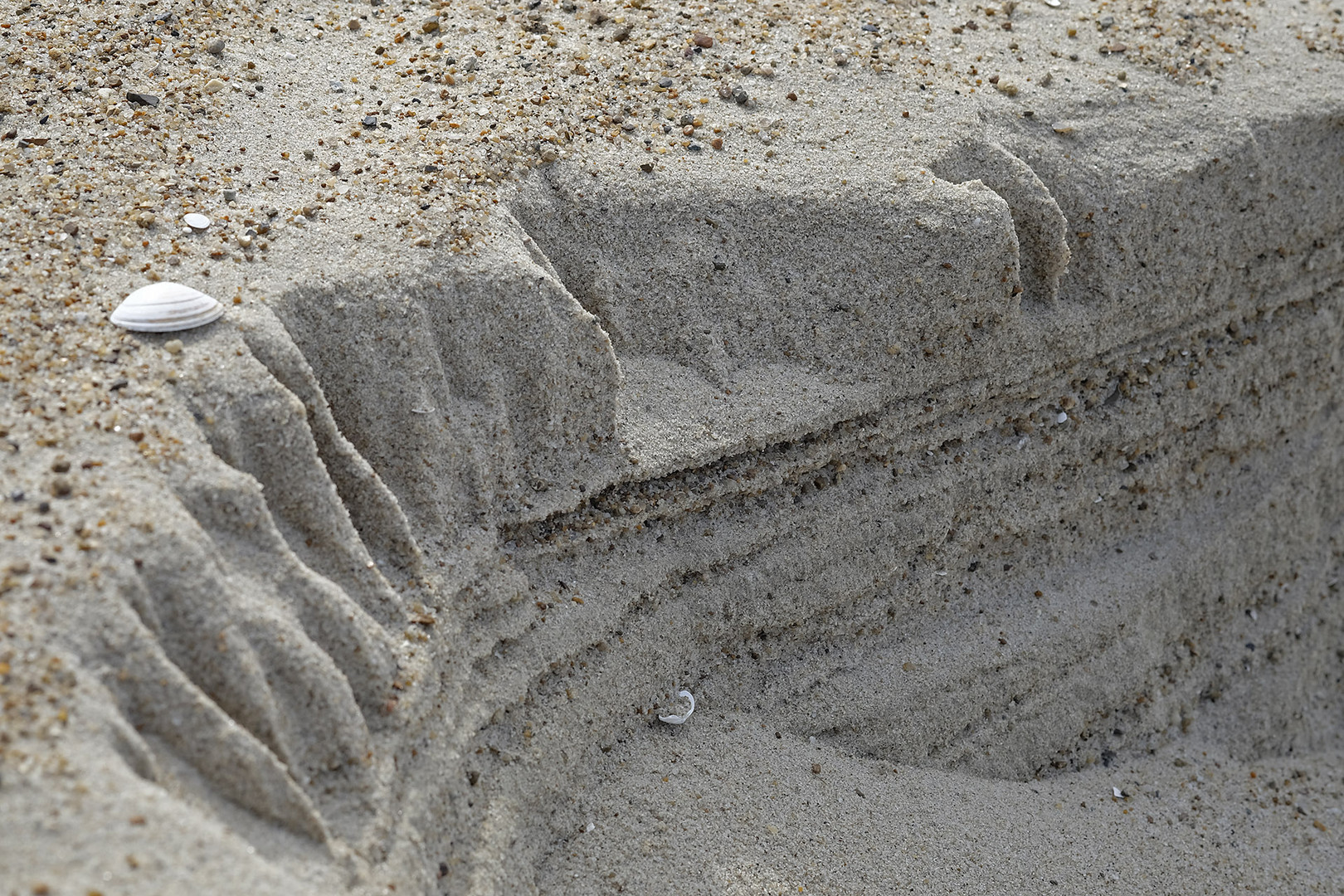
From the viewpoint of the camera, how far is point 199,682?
2.22 meters

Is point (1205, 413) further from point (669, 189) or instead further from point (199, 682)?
point (199, 682)

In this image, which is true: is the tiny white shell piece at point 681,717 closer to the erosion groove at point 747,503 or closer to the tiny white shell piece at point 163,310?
the erosion groove at point 747,503

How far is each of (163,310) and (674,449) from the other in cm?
129

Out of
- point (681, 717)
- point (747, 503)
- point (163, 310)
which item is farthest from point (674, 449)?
point (163, 310)

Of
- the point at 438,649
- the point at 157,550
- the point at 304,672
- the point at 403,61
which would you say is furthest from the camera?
the point at 403,61

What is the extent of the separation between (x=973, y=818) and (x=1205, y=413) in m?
1.68

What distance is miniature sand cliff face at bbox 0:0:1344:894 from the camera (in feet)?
7.54

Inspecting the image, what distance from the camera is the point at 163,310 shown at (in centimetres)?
249

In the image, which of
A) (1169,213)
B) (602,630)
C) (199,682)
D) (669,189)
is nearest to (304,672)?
(199,682)

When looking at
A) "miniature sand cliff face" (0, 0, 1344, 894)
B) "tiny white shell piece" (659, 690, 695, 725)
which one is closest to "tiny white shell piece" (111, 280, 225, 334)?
"miniature sand cliff face" (0, 0, 1344, 894)

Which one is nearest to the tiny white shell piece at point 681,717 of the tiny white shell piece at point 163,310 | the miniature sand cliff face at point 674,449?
the miniature sand cliff face at point 674,449

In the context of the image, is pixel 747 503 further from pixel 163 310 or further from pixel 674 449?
pixel 163 310

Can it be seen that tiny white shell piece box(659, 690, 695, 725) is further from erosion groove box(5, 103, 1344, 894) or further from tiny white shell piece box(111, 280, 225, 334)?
tiny white shell piece box(111, 280, 225, 334)

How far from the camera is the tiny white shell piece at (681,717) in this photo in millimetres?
3209
